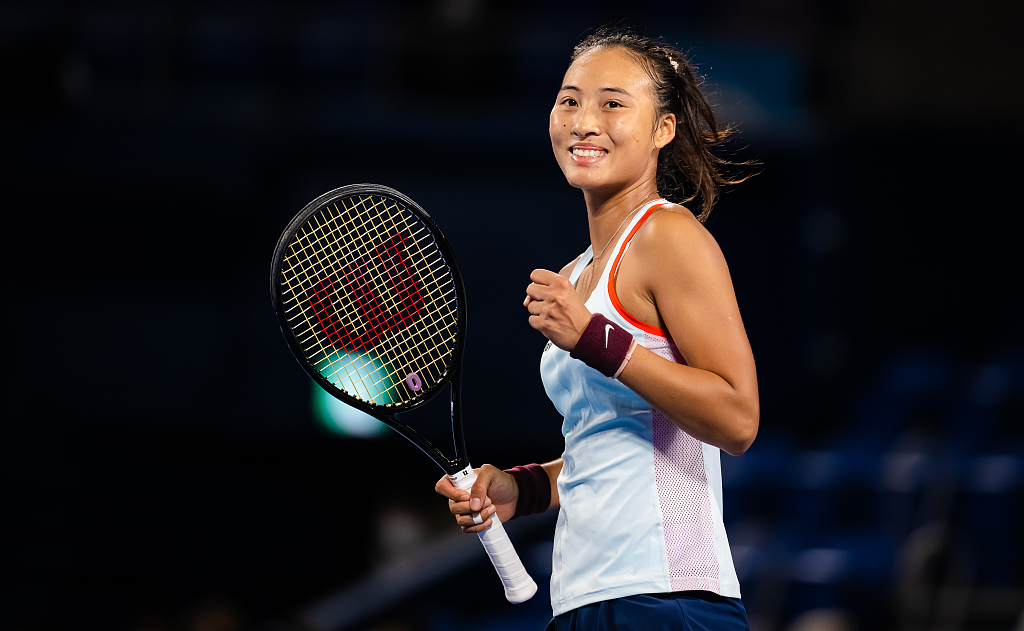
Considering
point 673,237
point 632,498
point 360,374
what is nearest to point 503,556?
point 632,498

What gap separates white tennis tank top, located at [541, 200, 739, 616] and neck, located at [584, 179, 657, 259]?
4.6 inches

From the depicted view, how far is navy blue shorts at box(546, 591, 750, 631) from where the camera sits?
169 cm

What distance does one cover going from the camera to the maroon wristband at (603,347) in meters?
1.66

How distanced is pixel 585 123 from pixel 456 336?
0.50m

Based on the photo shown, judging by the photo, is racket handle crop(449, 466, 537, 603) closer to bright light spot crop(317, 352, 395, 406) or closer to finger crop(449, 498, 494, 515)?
finger crop(449, 498, 494, 515)

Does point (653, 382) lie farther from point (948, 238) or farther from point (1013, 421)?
point (948, 238)

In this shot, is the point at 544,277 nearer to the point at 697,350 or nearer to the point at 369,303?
the point at 697,350

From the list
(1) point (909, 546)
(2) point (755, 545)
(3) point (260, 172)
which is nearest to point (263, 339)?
(3) point (260, 172)

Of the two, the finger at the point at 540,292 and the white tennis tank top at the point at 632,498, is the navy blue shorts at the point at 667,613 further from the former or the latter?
the finger at the point at 540,292

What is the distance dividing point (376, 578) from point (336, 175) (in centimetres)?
353

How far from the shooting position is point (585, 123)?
6.23 ft

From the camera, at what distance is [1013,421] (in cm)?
570

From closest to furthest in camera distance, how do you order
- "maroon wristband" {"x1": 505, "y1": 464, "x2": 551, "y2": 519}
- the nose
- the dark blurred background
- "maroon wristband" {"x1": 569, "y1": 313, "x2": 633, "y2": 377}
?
"maroon wristband" {"x1": 569, "y1": 313, "x2": 633, "y2": 377} < the nose < "maroon wristband" {"x1": 505, "y1": 464, "x2": 551, "y2": 519} < the dark blurred background

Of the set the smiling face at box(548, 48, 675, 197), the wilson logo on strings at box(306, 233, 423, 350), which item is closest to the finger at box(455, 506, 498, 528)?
the wilson logo on strings at box(306, 233, 423, 350)
